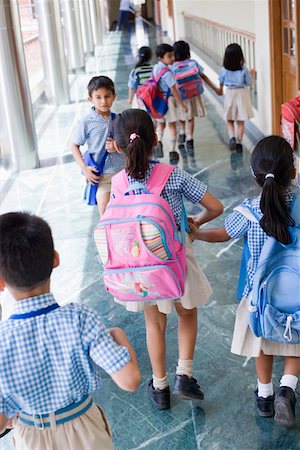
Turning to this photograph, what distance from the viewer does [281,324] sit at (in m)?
2.41

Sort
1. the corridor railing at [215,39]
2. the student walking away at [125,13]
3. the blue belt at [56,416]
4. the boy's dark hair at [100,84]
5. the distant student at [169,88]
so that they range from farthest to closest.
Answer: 1. the student walking away at [125,13]
2. the corridor railing at [215,39]
3. the distant student at [169,88]
4. the boy's dark hair at [100,84]
5. the blue belt at [56,416]

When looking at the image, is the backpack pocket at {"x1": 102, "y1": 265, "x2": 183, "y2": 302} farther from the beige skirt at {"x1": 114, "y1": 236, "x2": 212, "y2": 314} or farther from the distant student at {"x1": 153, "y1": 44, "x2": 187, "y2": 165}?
the distant student at {"x1": 153, "y1": 44, "x2": 187, "y2": 165}

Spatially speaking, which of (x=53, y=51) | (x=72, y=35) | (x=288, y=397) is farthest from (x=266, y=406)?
(x=72, y=35)

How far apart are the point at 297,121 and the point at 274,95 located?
2683mm

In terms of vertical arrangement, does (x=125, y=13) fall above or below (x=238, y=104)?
below

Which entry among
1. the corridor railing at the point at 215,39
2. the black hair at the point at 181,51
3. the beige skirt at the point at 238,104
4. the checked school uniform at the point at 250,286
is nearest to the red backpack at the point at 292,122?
the checked school uniform at the point at 250,286

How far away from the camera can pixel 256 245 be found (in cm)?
253

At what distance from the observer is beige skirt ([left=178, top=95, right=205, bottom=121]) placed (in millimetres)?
6902

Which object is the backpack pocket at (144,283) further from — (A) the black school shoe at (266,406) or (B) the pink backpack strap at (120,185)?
(A) the black school shoe at (266,406)

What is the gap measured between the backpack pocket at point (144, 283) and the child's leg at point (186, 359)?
34 centimetres

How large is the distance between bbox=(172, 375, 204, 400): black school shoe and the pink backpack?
0.51 meters

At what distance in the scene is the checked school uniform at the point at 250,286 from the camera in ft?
8.25

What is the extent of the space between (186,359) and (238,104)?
4152 mm

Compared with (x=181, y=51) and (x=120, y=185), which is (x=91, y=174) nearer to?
(x=120, y=185)
